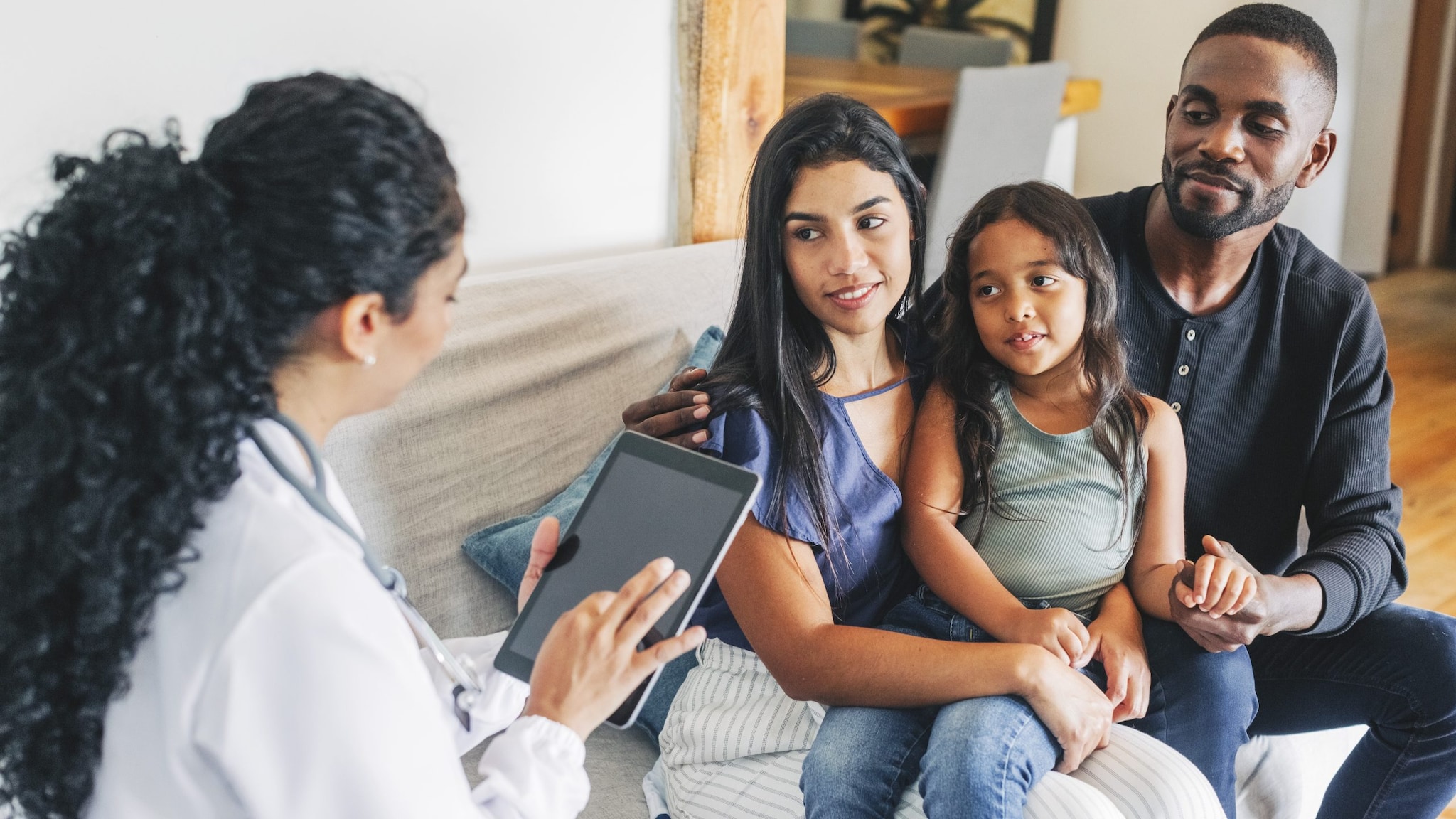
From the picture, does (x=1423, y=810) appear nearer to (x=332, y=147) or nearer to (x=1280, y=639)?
(x=1280, y=639)

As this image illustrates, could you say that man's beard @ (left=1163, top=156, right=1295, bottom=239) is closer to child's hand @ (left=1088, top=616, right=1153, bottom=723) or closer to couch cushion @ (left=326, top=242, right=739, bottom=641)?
child's hand @ (left=1088, top=616, right=1153, bottom=723)

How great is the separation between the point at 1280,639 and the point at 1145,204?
610mm

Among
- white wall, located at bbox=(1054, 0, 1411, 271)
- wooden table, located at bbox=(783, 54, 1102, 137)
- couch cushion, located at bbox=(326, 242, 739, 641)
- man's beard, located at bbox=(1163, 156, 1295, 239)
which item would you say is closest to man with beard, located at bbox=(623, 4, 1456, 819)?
man's beard, located at bbox=(1163, 156, 1295, 239)

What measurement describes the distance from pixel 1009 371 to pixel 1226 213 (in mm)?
360

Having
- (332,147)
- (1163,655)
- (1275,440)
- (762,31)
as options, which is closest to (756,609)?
(1163,655)

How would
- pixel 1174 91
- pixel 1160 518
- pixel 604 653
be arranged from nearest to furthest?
1. pixel 604 653
2. pixel 1160 518
3. pixel 1174 91

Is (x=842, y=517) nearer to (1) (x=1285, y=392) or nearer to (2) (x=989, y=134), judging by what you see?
(1) (x=1285, y=392)

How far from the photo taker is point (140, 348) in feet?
2.36

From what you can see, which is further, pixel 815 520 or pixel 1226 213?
pixel 1226 213

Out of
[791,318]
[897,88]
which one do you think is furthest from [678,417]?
[897,88]

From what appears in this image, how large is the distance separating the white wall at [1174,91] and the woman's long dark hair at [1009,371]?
342 centimetres

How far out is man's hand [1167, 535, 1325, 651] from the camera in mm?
1277

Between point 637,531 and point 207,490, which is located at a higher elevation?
point 207,490

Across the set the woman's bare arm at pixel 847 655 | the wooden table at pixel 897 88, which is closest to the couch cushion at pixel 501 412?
the woman's bare arm at pixel 847 655
